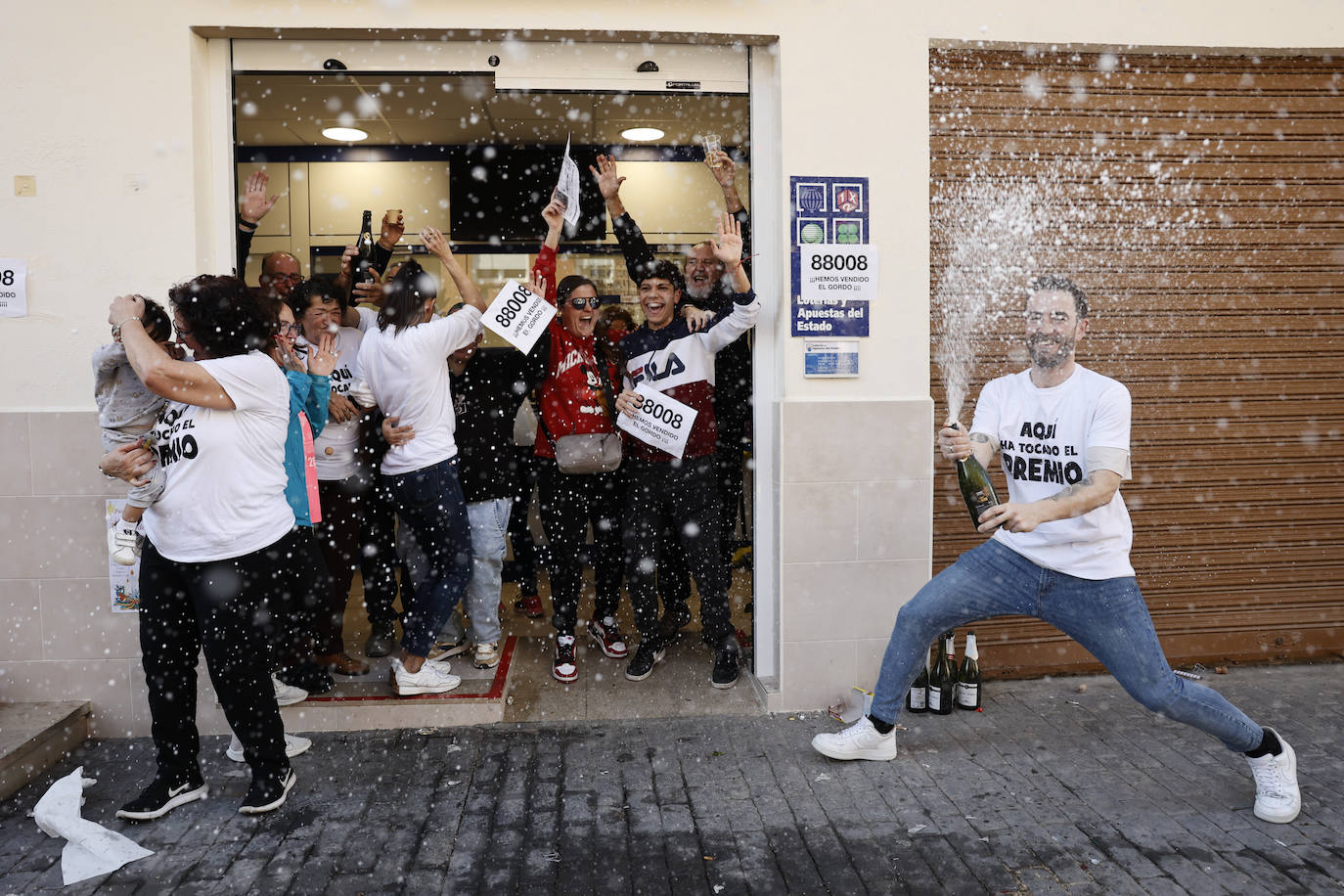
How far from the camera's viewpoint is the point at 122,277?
4.69 m

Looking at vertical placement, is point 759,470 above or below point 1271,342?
below

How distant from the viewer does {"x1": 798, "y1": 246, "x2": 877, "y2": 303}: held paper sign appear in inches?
198

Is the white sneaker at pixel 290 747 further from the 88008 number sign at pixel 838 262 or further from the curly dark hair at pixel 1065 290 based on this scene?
the curly dark hair at pixel 1065 290

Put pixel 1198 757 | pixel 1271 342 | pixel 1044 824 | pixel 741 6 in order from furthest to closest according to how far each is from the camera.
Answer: pixel 1271 342
pixel 741 6
pixel 1198 757
pixel 1044 824

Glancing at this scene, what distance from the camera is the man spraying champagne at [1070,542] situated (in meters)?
3.69

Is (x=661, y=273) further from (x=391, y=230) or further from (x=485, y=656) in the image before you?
(x=485, y=656)

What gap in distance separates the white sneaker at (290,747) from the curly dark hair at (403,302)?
80.8 inches

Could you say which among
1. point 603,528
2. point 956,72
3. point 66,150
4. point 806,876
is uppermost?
point 956,72

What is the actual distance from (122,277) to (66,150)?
25.8 inches

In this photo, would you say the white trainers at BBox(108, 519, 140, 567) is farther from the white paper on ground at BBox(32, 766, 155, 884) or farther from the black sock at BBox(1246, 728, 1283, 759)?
the black sock at BBox(1246, 728, 1283, 759)

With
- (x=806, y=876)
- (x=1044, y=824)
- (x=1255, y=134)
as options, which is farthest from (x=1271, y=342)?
(x=806, y=876)

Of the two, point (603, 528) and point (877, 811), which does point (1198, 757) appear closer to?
point (877, 811)

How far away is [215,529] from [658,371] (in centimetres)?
243

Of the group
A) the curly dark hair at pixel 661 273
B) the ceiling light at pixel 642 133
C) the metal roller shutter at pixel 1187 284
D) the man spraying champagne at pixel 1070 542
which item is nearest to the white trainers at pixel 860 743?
the man spraying champagne at pixel 1070 542
